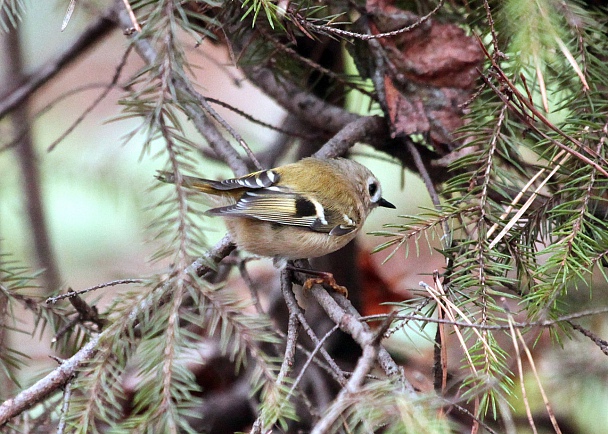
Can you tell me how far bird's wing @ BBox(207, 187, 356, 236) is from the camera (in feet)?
4.99

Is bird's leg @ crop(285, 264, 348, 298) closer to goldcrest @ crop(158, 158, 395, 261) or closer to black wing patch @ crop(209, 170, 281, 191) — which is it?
goldcrest @ crop(158, 158, 395, 261)

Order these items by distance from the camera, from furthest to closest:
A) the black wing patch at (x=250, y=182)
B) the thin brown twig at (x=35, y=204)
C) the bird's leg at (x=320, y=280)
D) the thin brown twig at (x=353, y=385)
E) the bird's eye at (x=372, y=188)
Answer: the thin brown twig at (x=35, y=204) < the bird's eye at (x=372, y=188) < the black wing patch at (x=250, y=182) < the bird's leg at (x=320, y=280) < the thin brown twig at (x=353, y=385)

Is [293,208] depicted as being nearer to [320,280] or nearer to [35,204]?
[320,280]

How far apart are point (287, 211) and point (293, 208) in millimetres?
29

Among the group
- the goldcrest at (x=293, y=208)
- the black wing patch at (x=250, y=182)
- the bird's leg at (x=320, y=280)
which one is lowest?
the bird's leg at (x=320, y=280)

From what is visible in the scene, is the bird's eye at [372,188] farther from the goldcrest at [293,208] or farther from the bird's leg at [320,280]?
the bird's leg at [320,280]

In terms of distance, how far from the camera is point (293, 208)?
1.67 metres

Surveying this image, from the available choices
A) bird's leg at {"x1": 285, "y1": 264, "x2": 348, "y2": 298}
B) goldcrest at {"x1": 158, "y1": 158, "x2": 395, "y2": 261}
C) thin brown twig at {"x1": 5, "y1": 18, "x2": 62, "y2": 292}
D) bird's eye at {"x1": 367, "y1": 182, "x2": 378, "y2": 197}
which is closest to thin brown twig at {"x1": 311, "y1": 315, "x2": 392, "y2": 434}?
bird's leg at {"x1": 285, "y1": 264, "x2": 348, "y2": 298}

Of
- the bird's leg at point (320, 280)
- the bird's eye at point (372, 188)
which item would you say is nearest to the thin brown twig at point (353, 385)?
the bird's leg at point (320, 280)

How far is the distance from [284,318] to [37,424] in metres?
1.00

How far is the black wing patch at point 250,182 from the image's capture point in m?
1.47

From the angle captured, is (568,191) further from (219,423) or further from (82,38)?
(82,38)

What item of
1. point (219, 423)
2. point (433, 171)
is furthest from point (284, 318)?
point (433, 171)

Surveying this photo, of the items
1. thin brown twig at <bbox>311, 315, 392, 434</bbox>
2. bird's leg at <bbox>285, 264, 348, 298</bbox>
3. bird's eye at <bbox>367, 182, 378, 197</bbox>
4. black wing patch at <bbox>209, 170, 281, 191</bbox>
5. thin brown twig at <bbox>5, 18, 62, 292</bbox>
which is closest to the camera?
thin brown twig at <bbox>311, 315, 392, 434</bbox>
